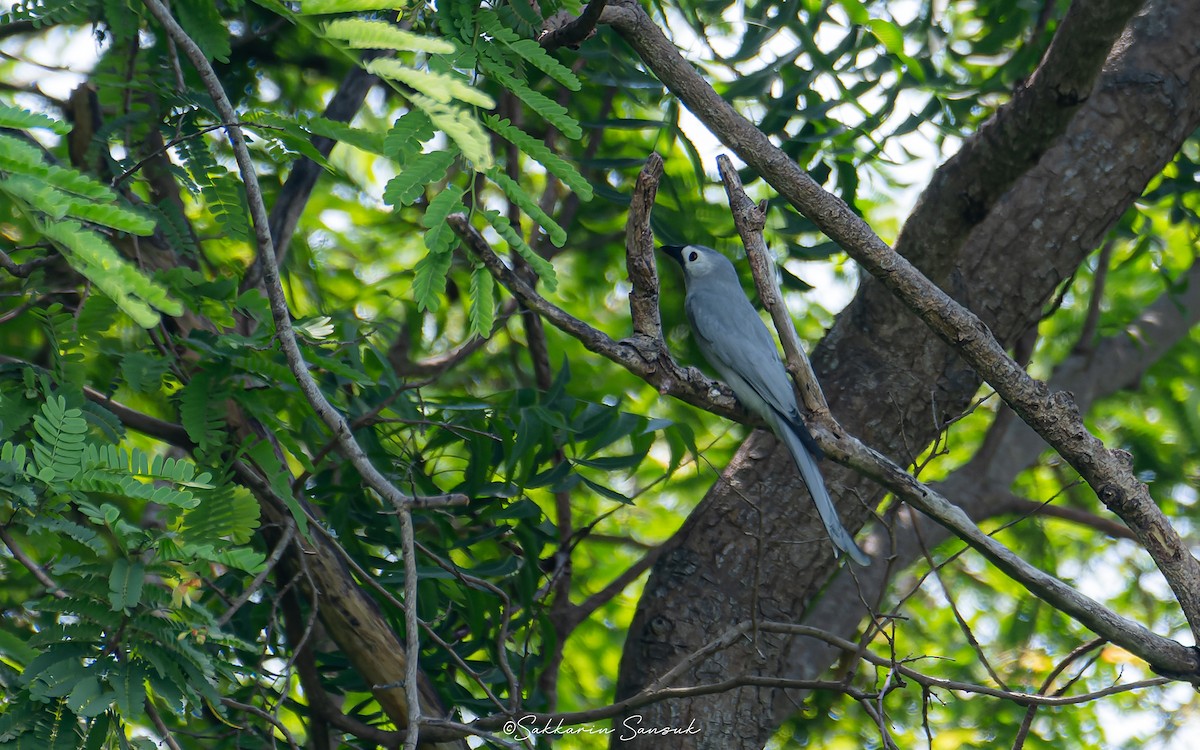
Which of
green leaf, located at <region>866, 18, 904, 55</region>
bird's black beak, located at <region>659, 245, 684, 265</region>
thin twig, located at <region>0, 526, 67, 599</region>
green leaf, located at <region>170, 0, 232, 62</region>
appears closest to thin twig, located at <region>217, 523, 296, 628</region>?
thin twig, located at <region>0, 526, 67, 599</region>

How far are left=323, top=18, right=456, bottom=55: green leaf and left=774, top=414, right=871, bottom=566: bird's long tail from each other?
2066 millimetres

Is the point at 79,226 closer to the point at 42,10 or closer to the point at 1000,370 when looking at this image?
the point at 42,10

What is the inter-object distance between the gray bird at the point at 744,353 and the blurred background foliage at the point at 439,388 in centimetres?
22

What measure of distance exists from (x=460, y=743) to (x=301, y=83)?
335 cm

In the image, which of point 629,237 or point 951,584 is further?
point 951,584

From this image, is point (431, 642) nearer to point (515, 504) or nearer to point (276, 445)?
point (515, 504)

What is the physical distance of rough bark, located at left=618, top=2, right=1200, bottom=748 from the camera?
372 cm

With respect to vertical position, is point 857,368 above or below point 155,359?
above

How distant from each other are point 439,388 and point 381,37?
3502 millimetres

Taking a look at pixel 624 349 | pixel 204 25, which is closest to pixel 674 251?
Answer: pixel 624 349

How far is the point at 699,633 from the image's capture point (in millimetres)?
3682

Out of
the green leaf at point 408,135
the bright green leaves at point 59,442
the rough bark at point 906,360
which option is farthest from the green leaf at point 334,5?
the rough bark at point 906,360

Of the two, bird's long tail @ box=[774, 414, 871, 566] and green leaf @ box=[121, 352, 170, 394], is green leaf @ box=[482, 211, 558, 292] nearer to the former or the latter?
green leaf @ box=[121, 352, 170, 394]

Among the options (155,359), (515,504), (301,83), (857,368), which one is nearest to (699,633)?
(515,504)
